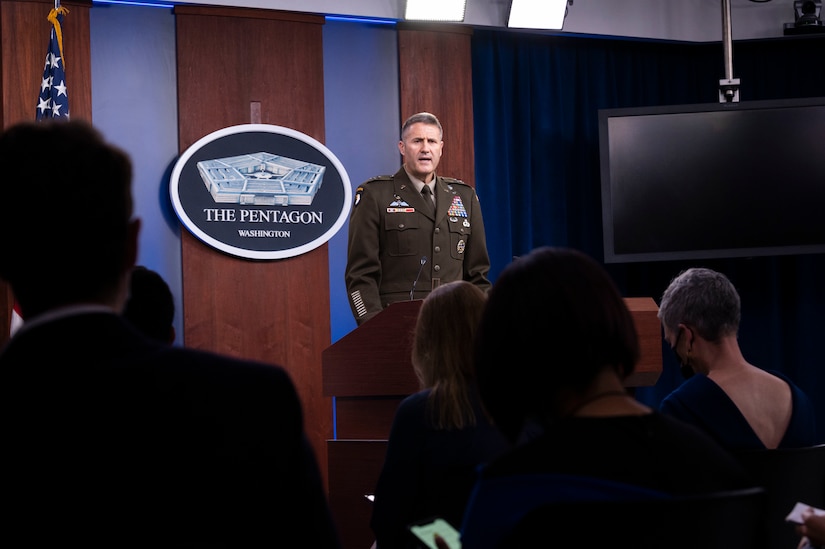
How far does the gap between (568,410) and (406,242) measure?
9.94ft

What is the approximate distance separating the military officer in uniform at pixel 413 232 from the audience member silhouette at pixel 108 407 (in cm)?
304

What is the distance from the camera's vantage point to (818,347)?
5898mm

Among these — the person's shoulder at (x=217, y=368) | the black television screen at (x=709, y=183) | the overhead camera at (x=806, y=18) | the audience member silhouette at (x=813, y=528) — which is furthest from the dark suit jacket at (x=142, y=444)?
the overhead camera at (x=806, y=18)

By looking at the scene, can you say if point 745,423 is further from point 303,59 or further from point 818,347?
point 818,347

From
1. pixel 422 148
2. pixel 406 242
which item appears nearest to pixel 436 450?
pixel 406 242

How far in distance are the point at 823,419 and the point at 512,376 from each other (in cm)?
542

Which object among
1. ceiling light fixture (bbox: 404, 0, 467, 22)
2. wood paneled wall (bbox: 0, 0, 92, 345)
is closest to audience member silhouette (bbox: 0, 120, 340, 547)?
wood paneled wall (bbox: 0, 0, 92, 345)

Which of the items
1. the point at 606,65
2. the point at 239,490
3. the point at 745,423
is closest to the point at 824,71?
the point at 606,65

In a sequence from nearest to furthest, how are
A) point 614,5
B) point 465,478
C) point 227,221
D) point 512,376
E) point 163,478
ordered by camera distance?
point 163,478 < point 512,376 < point 465,478 < point 227,221 < point 614,5

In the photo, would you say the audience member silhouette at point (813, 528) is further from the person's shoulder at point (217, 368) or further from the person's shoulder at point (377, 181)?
the person's shoulder at point (377, 181)

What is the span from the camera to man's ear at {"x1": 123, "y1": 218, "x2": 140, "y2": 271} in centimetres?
97

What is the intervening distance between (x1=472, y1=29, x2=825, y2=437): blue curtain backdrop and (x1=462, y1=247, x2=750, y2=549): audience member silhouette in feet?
14.3

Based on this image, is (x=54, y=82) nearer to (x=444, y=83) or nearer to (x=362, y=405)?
(x=444, y=83)

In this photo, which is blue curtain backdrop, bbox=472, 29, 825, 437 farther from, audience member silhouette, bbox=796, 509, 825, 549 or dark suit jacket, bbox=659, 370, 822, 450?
audience member silhouette, bbox=796, 509, 825, 549
